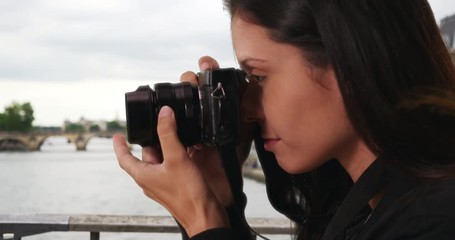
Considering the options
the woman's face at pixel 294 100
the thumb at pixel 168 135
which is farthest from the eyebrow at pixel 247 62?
the thumb at pixel 168 135

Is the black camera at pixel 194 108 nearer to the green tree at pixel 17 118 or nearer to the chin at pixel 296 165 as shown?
the chin at pixel 296 165

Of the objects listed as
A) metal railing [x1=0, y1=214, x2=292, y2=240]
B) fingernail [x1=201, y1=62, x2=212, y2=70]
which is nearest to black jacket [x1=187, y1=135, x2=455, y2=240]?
fingernail [x1=201, y1=62, x2=212, y2=70]

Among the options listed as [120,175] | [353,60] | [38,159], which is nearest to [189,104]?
[353,60]

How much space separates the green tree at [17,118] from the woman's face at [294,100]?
78.5ft

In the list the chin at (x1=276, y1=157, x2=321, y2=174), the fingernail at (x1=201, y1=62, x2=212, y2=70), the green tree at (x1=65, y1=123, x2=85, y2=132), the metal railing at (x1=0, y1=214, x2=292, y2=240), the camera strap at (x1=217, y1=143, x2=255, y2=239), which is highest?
the fingernail at (x1=201, y1=62, x2=212, y2=70)

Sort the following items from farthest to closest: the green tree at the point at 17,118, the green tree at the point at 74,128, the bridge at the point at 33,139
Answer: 1. the green tree at the point at 17,118
2. the bridge at the point at 33,139
3. the green tree at the point at 74,128

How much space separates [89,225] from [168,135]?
0.58 metres

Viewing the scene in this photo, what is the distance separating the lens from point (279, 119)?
0.62 metres

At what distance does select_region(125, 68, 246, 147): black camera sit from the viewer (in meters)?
0.67

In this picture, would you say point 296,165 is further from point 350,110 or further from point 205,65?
point 205,65

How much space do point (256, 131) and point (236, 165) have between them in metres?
0.11

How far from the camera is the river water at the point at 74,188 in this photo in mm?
5224

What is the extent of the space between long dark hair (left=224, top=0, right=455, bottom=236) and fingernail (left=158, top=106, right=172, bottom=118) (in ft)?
0.57

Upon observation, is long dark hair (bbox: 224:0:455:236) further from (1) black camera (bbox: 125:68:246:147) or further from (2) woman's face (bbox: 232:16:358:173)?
(1) black camera (bbox: 125:68:246:147)
